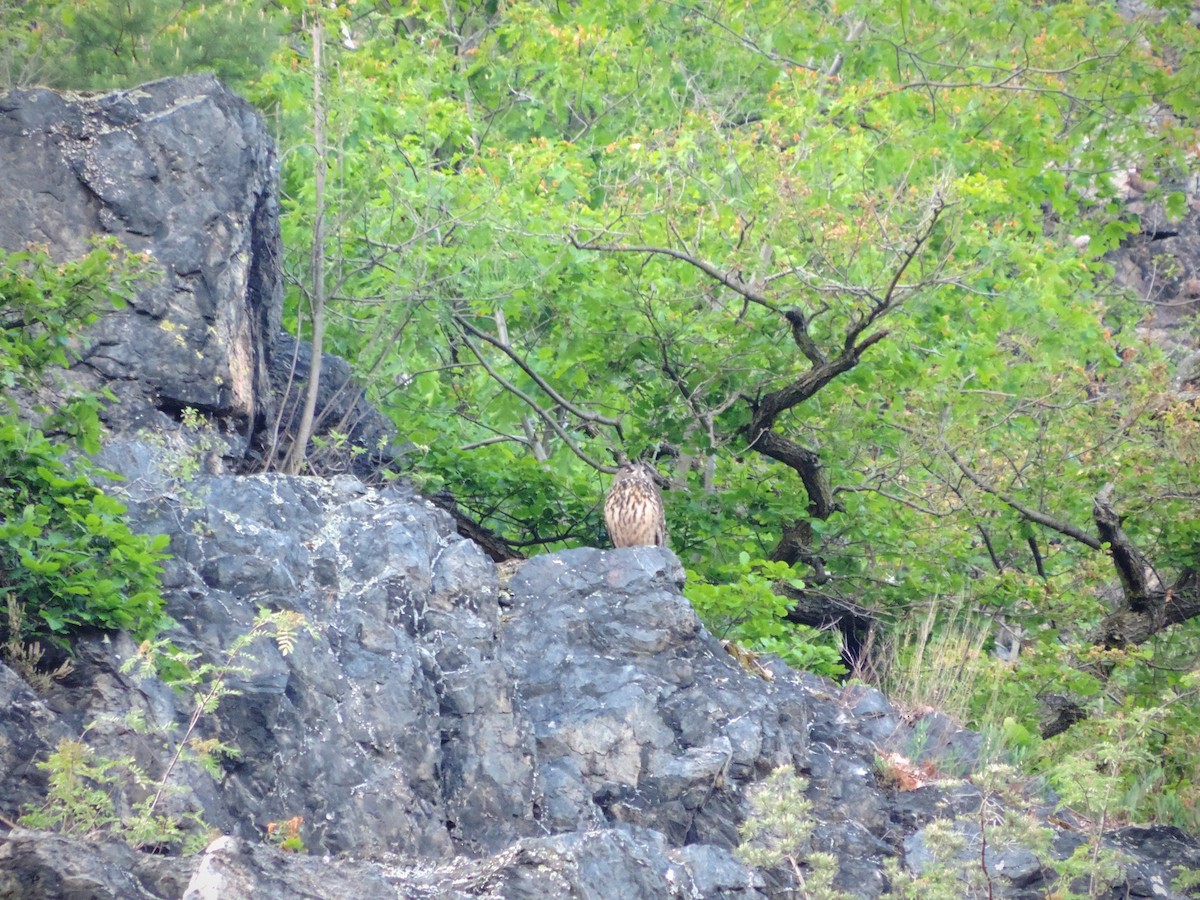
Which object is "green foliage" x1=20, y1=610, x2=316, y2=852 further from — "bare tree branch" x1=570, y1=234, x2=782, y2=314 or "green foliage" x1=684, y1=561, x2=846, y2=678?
"bare tree branch" x1=570, y1=234, x2=782, y2=314

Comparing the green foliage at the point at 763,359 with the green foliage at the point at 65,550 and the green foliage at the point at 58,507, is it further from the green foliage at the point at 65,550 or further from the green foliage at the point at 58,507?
the green foliage at the point at 65,550

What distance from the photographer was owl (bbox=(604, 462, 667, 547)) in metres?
7.80

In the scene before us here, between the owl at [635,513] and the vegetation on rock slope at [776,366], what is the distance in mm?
751

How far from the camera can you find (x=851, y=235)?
31.6 feet

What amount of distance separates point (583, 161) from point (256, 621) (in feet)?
31.9

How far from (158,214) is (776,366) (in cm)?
488

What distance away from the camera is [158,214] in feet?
22.4

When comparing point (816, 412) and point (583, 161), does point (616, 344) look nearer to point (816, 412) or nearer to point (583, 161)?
point (816, 412)

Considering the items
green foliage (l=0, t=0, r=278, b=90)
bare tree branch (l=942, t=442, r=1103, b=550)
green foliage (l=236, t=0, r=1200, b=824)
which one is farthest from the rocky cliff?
bare tree branch (l=942, t=442, r=1103, b=550)

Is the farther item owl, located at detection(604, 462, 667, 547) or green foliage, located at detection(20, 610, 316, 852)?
owl, located at detection(604, 462, 667, 547)

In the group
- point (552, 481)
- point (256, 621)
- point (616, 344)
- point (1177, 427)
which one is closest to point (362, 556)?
point (256, 621)

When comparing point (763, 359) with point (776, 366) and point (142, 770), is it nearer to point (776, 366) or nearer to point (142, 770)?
point (776, 366)

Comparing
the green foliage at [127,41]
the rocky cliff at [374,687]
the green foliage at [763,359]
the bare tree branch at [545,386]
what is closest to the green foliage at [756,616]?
the green foliage at [763,359]

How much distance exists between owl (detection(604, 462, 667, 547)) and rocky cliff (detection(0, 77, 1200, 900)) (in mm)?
765
